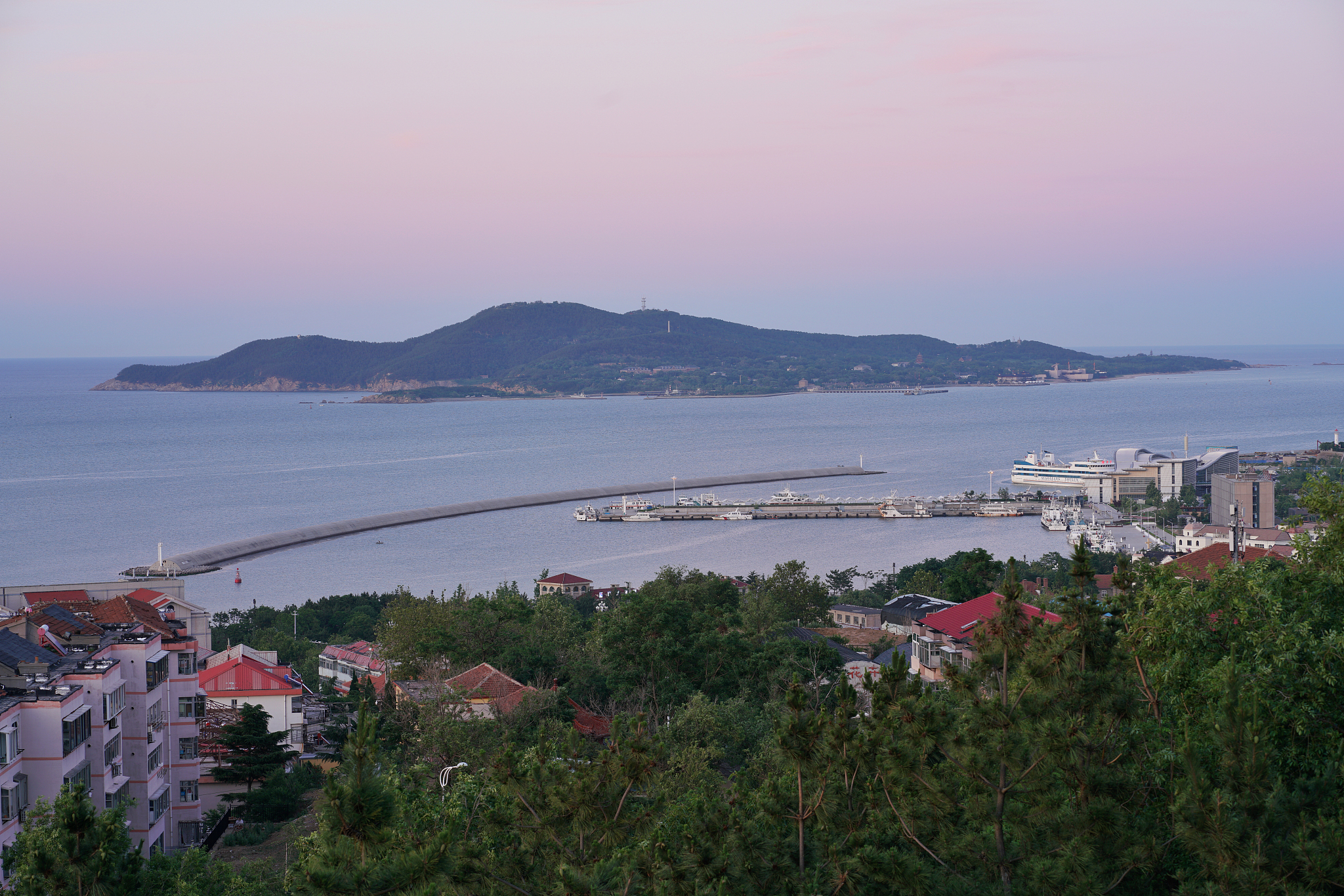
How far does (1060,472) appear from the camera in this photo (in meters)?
63.8

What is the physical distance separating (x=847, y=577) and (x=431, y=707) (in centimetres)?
2498

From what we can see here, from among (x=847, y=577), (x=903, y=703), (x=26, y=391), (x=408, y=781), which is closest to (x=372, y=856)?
(x=903, y=703)

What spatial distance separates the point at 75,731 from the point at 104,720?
2.23ft

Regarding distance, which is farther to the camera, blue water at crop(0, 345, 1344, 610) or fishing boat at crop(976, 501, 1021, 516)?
fishing boat at crop(976, 501, 1021, 516)

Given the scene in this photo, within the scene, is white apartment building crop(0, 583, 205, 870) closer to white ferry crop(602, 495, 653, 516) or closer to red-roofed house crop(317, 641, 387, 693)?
red-roofed house crop(317, 641, 387, 693)

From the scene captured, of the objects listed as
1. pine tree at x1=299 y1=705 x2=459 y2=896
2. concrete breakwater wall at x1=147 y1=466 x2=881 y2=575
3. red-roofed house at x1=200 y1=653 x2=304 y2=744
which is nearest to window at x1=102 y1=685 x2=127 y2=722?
red-roofed house at x1=200 y1=653 x2=304 y2=744

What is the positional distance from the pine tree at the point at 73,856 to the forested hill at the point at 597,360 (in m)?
147

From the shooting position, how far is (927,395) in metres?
144

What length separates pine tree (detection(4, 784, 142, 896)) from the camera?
471 cm

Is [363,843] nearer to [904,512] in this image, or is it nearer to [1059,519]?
[1059,519]

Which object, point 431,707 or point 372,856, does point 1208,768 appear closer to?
point 372,856

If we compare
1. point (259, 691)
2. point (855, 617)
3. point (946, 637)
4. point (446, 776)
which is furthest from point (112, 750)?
point (855, 617)

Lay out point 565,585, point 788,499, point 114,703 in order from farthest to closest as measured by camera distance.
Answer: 1. point 788,499
2. point 565,585
3. point 114,703

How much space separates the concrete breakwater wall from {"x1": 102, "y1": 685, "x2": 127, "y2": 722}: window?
3105 cm
